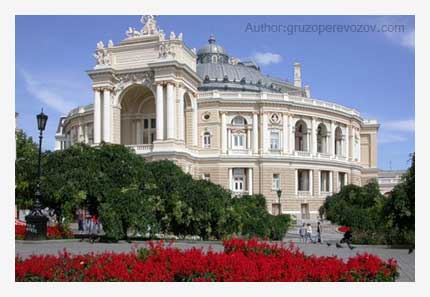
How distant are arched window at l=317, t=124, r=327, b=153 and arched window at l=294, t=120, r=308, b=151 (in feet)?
7.88

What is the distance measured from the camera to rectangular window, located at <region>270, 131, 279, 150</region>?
61.8 m

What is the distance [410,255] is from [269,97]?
4339 cm

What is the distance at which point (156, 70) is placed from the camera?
51.3 metres

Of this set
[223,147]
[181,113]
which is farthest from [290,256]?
[223,147]

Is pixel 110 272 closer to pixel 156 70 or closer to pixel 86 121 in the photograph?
pixel 156 70

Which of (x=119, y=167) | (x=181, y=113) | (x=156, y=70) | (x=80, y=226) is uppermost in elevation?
(x=156, y=70)

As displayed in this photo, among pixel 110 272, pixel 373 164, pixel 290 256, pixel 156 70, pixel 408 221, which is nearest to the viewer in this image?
pixel 110 272

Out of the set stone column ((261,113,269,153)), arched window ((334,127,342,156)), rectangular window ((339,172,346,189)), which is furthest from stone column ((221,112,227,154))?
rectangular window ((339,172,346,189))

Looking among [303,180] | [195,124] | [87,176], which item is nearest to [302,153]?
[303,180]

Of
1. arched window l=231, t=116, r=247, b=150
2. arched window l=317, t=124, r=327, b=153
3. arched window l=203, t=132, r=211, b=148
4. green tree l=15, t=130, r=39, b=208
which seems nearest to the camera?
green tree l=15, t=130, r=39, b=208

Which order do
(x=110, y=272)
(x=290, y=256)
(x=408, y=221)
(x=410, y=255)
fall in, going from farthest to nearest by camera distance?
(x=408, y=221), (x=410, y=255), (x=290, y=256), (x=110, y=272)

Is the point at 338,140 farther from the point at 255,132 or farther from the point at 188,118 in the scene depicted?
the point at 188,118

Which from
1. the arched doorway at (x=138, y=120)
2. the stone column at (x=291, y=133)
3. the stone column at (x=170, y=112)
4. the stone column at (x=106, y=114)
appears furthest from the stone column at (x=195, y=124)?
the stone column at (x=291, y=133)

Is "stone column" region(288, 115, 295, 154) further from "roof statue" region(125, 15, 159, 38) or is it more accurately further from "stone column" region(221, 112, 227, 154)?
"roof statue" region(125, 15, 159, 38)
